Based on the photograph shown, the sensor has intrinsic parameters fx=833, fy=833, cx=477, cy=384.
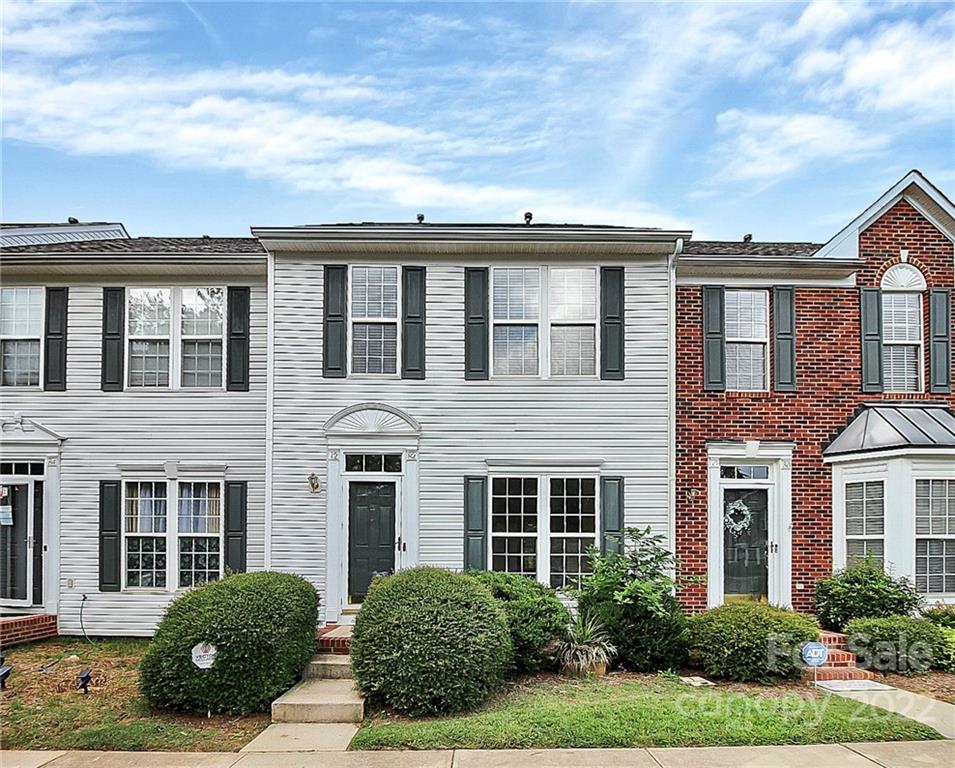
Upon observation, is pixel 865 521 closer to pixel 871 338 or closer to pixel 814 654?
pixel 871 338

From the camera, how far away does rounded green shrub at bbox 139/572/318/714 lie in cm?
858

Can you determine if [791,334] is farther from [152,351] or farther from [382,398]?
[152,351]

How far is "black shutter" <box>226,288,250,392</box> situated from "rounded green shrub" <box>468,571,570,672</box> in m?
5.23


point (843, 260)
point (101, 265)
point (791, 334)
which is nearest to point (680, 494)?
point (791, 334)

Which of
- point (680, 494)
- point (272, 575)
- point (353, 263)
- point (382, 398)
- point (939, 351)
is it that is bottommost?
point (272, 575)

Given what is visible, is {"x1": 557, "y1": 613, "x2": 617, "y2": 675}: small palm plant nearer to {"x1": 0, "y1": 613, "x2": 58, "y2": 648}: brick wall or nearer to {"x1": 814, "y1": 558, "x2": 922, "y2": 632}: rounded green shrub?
{"x1": 814, "y1": 558, "x2": 922, "y2": 632}: rounded green shrub

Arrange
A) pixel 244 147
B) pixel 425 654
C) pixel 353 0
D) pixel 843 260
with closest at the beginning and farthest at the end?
1. pixel 425 654
2. pixel 353 0
3. pixel 843 260
4. pixel 244 147

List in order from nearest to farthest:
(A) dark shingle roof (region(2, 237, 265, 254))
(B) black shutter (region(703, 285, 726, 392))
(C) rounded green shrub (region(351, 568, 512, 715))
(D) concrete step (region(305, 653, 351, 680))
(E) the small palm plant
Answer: (C) rounded green shrub (region(351, 568, 512, 715)) < (D) concrete step (region(305, 653, 351, 680)) < (E) the small palm plant < (B) black shutter (region(703, 285, 726, 392)) < (A) dark shingle roof (region(2, 237, 265, 254))

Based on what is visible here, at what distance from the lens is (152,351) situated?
13500 millimetres

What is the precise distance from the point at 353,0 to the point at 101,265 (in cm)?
570

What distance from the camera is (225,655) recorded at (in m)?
8.60

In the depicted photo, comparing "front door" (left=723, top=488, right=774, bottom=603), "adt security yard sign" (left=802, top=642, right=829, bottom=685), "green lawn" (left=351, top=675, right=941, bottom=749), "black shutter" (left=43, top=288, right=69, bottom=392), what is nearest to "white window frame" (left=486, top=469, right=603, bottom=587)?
"front door" (left=723, top=488, right=774, bottom=603)

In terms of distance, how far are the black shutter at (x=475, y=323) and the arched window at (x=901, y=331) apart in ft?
21.4

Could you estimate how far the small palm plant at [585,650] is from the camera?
33.3 ft
